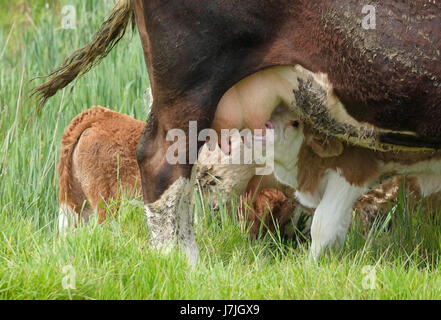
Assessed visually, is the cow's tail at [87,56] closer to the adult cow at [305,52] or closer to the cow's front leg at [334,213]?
the adult cow at [305,52]

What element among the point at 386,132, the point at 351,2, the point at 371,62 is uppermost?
the point at 351,2

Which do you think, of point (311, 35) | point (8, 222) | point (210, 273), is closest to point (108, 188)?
point (8, 222)

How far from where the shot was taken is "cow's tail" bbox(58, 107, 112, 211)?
4887 millimetres

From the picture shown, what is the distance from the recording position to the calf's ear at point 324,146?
14.0 ft

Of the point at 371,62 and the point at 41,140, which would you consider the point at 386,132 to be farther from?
the point at 41,140

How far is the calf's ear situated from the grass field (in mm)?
436

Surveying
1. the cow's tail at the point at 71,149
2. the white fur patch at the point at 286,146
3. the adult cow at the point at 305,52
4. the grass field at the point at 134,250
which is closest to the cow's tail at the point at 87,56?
the cow's tail at the point at 71,149

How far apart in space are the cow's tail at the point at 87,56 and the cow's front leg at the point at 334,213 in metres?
1.34

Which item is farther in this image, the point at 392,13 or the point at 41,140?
the point at 41,140

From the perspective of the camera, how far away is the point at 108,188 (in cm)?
493

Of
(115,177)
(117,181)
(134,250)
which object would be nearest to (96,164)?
(115,177)

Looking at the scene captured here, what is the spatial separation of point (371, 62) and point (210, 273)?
1.13 metres

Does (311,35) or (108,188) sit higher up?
(311,35)
